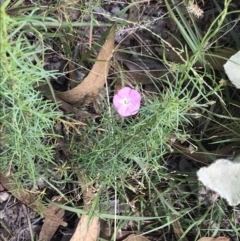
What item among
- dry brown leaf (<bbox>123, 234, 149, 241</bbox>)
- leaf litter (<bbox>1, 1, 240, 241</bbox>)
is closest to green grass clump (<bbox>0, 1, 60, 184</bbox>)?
leaf litter (<bbox>1, 1, 240, 241</bbox>)

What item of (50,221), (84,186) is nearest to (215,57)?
(84,186)

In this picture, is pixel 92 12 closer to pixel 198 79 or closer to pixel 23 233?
pixel 198 79

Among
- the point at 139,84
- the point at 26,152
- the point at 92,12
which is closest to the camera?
the point at 26,152

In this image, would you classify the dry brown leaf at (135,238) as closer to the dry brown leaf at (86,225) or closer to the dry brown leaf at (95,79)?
the dry brown leaf at (86,225)

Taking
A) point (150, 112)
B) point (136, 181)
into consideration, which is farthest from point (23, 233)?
point (150, 112)

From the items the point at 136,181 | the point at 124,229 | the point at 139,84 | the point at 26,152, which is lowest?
the point at 124,229

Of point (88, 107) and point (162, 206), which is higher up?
point (88, 107)

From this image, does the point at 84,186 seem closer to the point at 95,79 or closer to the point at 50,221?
the point at 50,221

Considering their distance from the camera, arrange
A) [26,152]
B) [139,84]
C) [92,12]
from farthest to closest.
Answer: [139,84] → [92,12] → [26,152]
